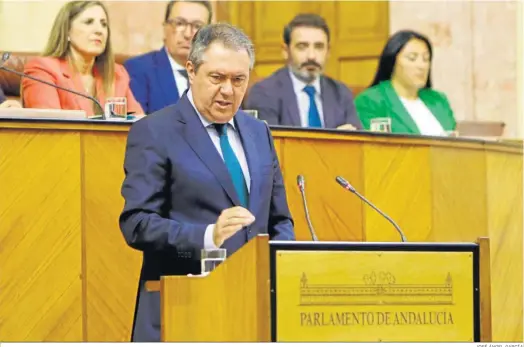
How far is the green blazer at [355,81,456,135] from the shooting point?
6.90m

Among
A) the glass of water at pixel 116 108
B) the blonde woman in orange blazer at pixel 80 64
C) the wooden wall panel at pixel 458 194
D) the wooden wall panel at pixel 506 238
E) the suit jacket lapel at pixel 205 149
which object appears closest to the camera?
the suit jacket lapel at pixel 205 149

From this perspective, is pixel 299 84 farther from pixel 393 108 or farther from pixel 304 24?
pixel 393 108

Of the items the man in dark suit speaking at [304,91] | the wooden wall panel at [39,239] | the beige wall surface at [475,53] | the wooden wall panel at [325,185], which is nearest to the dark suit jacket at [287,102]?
the man in dark suit speaking at [304,91]

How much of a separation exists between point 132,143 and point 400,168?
216 cm

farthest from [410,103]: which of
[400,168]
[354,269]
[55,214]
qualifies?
[354,269]

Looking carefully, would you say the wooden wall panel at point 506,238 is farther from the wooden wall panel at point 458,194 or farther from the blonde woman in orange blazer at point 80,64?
the blonde woman in orange blazer at point 80,64

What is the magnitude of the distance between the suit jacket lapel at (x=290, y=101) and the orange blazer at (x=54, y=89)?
0.81 m

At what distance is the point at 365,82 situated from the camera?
9.44m

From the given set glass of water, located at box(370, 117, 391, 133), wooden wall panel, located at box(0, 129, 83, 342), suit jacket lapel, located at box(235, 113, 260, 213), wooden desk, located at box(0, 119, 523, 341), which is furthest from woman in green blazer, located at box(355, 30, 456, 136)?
suit jacket lapel, located at box(235, 113, 260, 213)

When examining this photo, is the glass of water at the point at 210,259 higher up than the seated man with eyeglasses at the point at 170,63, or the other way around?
the seated man with eyeglasses at the point at 170,63

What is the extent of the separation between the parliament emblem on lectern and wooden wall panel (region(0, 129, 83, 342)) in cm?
174

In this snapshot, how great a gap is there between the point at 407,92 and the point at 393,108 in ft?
0.77

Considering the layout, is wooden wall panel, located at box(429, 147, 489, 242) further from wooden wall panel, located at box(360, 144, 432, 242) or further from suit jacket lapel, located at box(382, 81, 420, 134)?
suit jacket lapel, located at box(382, 81, 420, 134)

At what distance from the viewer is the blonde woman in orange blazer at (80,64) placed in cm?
588
